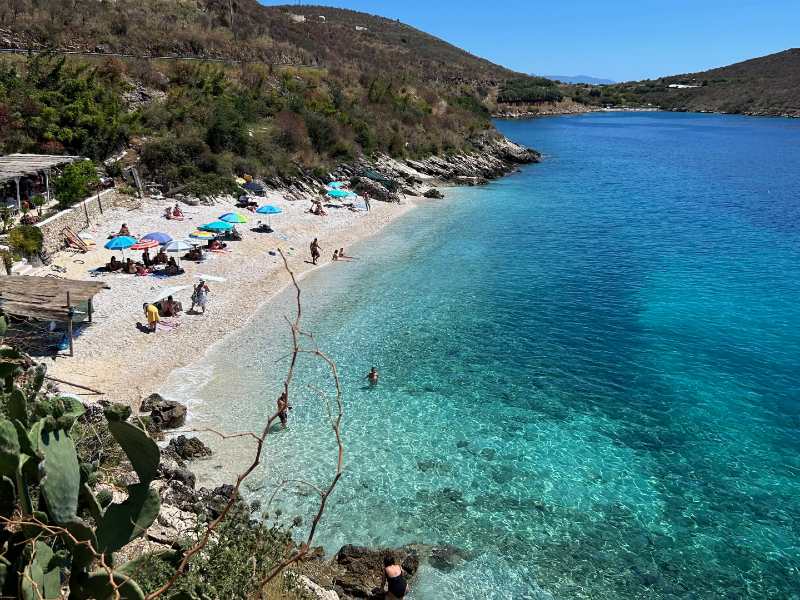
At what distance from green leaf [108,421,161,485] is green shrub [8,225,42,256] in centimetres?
2095

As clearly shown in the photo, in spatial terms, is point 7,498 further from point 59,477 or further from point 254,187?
point 254,187

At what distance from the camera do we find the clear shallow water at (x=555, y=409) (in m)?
13.5

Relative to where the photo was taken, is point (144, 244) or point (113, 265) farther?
point (144, 244)

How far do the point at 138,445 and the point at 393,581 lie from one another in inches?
304

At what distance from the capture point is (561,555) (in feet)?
43.4

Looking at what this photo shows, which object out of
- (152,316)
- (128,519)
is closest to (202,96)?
(152,316)

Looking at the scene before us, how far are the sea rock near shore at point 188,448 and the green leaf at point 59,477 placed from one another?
1098 cm

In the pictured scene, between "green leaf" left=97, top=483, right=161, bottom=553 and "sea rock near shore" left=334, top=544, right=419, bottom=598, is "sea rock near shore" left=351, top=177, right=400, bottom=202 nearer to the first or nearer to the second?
"sea rock near shore" left=334, top=544, right=419, bottom=598

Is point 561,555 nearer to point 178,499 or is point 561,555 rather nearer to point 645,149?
point 178,499

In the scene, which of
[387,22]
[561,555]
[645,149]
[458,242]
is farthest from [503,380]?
[387,22]

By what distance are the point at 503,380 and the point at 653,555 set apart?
841cm

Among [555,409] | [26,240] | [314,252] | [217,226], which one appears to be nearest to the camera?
[555,409]

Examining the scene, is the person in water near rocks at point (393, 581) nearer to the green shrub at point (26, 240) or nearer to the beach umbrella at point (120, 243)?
the green shrub at point (26, 240)

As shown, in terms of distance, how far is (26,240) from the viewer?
74.2 ft
